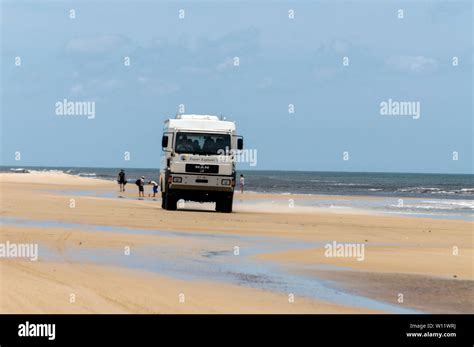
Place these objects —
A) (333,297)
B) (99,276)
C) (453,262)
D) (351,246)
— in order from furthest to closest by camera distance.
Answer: (351,246) → (453,262) → (99,276) → (333,297)

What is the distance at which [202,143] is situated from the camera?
100.0 ft

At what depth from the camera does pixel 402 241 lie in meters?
22.6

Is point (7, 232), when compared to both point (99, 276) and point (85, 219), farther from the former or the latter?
point (99, 276)

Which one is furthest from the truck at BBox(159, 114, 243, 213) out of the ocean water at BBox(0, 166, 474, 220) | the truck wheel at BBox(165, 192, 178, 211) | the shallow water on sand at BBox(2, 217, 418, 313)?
the ocean water at BBox(0, 166, 474, 220)

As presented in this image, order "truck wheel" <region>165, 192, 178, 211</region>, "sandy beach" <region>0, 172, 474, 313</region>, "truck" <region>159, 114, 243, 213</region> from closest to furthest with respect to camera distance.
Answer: "sandy beach" <region>0, 172, 474, 313</region> < "truck" <region>159, 114, 243, 213</region> < "truck wheel" <region>165, 192, 178, 211</region>

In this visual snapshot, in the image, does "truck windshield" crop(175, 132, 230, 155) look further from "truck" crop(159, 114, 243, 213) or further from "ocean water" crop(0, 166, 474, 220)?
"ocean water" crop(0, 166, 474, 220)

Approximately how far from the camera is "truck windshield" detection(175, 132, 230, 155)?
30359mm

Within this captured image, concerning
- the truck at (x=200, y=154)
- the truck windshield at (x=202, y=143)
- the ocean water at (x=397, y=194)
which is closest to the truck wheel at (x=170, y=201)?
the truck at (x=200, y=154)

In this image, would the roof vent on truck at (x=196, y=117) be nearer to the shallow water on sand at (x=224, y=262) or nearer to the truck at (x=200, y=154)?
the truck at (x=200, y=154)

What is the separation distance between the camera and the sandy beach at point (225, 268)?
38.7 feet

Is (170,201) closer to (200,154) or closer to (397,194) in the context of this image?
(200,154)

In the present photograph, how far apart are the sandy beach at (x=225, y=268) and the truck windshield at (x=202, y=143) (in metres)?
3.78
